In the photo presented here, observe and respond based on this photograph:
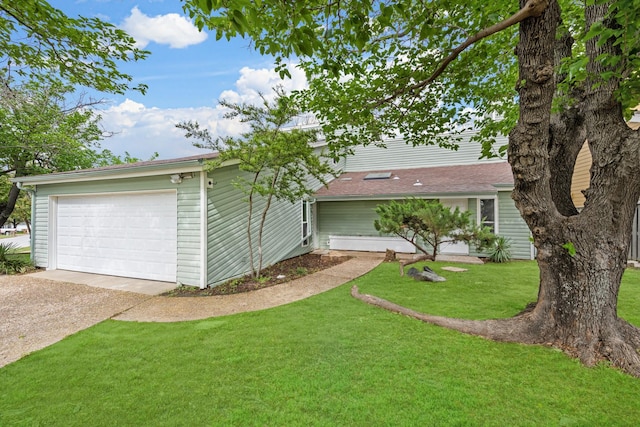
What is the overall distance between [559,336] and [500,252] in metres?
6.47

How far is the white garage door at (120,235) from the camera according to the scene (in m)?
6.98

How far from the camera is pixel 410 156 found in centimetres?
1427

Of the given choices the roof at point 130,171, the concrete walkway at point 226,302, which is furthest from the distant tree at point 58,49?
the concrete walkway at point 226,302

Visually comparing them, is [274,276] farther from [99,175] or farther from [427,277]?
[99,175]

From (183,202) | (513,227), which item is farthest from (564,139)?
(183,202)

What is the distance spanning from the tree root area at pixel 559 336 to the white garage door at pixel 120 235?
5884 millimetres

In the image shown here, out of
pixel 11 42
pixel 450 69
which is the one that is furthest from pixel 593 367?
pixel 11 42

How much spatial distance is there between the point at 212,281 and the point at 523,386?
5829 mm

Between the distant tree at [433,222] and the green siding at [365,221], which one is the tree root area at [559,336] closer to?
the distant tree at [433,222]

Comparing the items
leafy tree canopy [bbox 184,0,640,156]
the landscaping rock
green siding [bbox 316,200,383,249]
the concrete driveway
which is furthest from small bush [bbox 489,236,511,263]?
the concrete driveway

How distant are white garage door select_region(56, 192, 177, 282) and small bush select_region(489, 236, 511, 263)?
9236mm

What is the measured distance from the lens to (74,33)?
13.9 ft

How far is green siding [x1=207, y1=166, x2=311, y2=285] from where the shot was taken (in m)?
6.66

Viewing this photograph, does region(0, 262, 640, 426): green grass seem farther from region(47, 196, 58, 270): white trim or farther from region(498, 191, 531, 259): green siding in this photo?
region(47, 196, 58, 270): white trim
